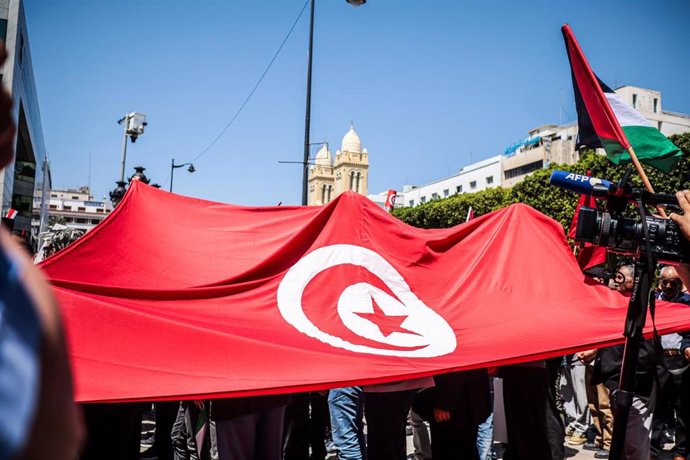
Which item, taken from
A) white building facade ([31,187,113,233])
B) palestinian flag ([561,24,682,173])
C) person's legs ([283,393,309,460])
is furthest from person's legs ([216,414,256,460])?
white building facade ([31,187,113,233])

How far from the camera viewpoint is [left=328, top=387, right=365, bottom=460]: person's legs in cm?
470

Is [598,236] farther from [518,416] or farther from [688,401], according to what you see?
[688,401]

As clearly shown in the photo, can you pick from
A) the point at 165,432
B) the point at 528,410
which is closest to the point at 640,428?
the point at 528,410

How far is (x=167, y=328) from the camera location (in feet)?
11.0

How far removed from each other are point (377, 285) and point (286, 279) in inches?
25.5

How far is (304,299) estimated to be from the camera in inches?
166

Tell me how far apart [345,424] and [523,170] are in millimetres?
75139

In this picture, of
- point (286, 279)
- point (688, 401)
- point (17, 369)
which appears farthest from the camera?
point (688, 401)

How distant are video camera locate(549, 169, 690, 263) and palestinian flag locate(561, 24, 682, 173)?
98cm

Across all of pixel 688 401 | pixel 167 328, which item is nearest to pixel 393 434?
pixel 167 328

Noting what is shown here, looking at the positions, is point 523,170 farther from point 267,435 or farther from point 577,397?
point 267,435

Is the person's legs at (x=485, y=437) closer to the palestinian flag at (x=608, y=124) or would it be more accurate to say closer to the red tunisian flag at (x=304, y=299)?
the red tunisian flag at (x=304, y=299)

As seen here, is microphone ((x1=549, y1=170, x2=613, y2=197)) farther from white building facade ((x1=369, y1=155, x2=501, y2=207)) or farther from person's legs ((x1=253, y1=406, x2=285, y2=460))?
white building facade ((x1=369, y1=155, x2=501, y2=207))

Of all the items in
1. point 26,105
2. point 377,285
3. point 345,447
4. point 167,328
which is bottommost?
point 345,447
